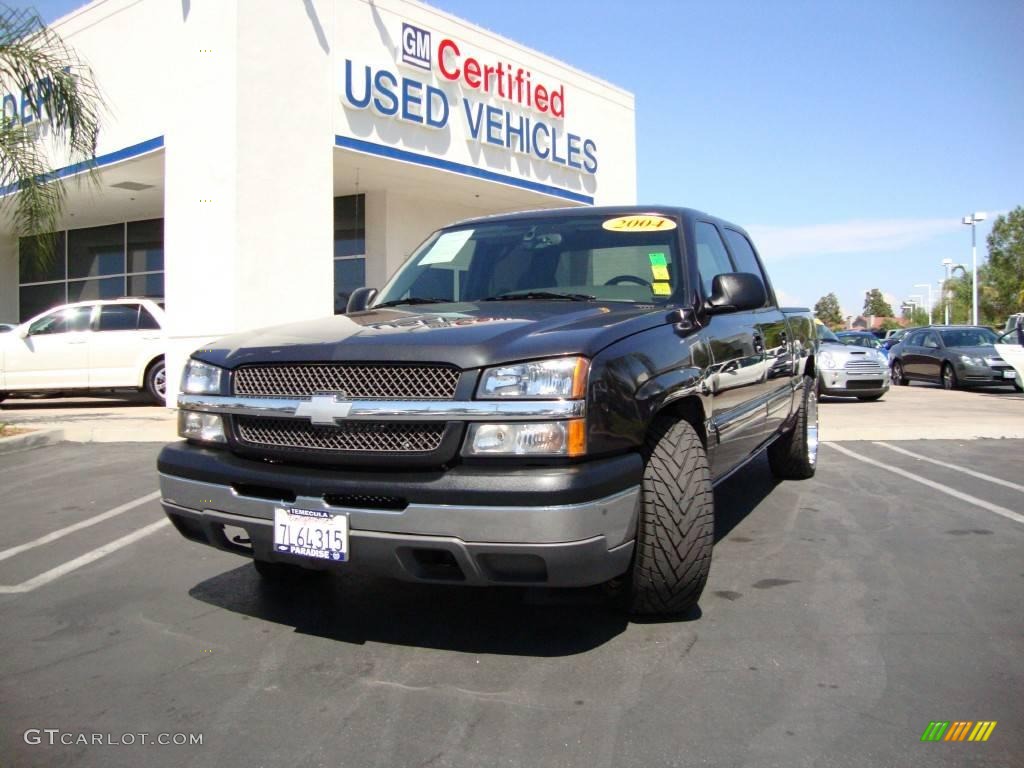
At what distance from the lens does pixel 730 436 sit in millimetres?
4078

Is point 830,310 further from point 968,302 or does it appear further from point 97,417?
point 97,417

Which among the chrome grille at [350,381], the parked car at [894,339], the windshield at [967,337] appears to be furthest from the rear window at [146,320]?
the parked car at [894,339]

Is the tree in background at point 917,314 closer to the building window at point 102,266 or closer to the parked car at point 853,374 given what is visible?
the parked car at point 853,374

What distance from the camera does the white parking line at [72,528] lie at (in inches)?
185

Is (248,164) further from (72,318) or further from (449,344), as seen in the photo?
(449,344)

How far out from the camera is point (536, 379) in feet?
8.97

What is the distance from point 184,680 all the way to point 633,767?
162 cm

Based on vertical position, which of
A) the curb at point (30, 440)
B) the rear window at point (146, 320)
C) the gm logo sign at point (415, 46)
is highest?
the gm logo sign at point (415, 46)

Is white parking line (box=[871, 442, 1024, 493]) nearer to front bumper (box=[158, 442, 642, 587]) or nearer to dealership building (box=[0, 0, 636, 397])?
front bumper (box=[158, 442, 642, 587])

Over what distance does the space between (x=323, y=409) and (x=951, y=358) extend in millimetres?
17539

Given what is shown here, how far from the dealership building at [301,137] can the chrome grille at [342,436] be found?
320 inches

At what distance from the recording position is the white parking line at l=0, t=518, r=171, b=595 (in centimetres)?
405

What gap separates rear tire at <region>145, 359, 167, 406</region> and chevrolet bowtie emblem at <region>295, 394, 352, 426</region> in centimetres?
1077

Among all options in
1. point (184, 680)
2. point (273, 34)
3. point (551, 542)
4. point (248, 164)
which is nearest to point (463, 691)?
Result: point (551, 542)
